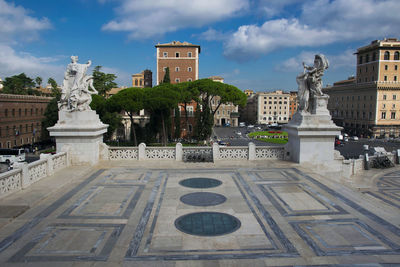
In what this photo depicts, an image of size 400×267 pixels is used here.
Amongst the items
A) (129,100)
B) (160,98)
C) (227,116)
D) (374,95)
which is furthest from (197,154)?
(227,116)

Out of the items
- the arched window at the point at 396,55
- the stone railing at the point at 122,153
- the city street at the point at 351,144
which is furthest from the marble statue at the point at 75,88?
the arched window at the point at 396,55

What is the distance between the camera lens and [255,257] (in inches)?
185

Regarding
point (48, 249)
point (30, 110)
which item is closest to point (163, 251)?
point (48, 249)

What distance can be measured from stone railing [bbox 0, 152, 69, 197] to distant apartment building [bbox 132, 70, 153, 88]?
8022 cm

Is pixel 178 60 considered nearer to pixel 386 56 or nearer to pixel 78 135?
pixel 386 56

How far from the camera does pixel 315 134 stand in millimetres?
11344

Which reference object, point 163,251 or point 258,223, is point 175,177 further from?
point 163,251

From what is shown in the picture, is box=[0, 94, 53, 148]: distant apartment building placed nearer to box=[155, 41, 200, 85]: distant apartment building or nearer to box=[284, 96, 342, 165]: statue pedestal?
box=[155, 41, 200, 85]: distant apartment building

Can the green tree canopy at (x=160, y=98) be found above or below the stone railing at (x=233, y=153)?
above

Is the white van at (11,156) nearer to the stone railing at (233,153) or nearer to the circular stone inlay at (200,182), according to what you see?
the stone railing at (233,153)

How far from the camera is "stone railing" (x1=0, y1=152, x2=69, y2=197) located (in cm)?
746

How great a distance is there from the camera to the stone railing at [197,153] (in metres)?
12.4

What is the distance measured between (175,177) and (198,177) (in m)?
0.80

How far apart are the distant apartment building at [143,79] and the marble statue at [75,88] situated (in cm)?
7866
